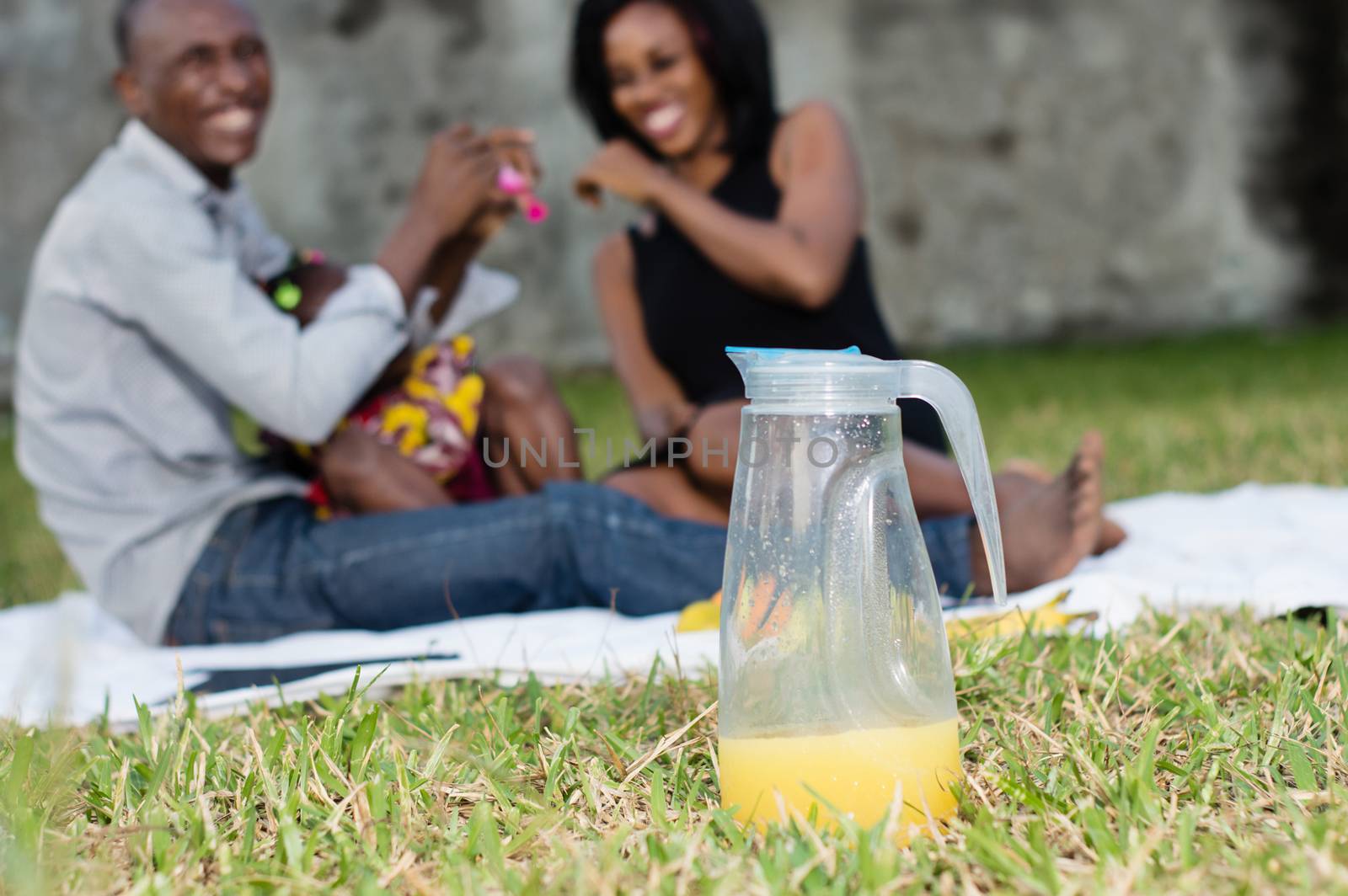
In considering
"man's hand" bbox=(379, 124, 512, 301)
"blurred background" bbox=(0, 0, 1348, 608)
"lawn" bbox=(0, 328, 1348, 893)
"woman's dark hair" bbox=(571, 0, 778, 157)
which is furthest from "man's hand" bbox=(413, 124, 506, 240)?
"blurred background" bbox=(0, 0, 1348, 608)

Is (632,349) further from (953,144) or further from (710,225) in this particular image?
(953,144)

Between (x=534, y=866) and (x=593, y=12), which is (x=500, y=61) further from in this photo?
(x=534, y=866)

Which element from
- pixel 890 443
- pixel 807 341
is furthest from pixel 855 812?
pixel 807 341

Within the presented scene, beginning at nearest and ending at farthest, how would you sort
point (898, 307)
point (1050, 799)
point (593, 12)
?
1. point (1050, 799)
2. point (593, 12)
3. point (898, 307)

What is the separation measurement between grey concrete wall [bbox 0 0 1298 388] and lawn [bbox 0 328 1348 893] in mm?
6080

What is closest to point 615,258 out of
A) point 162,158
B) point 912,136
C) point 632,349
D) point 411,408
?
point 632,349

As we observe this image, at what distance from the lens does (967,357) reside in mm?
7188

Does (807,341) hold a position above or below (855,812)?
above

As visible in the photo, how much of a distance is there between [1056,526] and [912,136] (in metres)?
5.97

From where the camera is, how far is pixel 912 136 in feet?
25.0

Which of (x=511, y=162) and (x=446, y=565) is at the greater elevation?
(x=511, y=162)

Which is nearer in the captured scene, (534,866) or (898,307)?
(534,866)

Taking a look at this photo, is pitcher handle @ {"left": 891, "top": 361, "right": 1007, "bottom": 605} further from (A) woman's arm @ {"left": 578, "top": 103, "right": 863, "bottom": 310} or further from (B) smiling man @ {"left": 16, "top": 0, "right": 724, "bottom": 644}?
(A) woman's arm @ {"left": 578, "top": 103, "right": 863, "bottom": 310}

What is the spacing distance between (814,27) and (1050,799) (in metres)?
6.90
